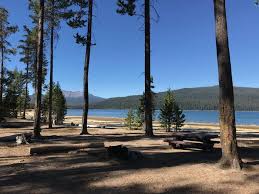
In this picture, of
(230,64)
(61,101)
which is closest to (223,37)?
(230,64)

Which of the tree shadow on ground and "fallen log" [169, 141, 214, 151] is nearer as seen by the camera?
the tree shadow on ground

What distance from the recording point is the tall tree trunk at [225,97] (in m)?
10.6

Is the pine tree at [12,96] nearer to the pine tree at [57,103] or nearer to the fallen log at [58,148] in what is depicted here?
the pine tree at [57,103]

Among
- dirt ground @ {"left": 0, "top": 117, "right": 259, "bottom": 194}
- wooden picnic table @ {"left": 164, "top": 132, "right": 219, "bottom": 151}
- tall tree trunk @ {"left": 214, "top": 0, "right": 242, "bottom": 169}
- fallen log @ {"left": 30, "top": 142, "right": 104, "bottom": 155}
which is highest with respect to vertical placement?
tall tree trunk @ {"left": 214, "top": 0, "right": 242, "bottom": 169}

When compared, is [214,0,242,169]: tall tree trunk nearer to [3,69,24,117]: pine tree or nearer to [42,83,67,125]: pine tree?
[3,69,24,117]: pine tree

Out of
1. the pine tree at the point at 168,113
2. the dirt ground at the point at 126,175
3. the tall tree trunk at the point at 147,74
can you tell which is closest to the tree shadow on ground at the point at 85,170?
the dirt ground at the point at 126,175

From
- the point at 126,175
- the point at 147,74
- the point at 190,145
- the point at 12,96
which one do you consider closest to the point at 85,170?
the point at 126,175

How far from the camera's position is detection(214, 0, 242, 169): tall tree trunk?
1063cm

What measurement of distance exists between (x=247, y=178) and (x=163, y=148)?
6797 mm

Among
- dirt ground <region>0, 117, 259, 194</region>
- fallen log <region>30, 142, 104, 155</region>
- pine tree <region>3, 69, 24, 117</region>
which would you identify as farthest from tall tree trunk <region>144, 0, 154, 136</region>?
pine tree <region>3, 69, 24, 117</region>

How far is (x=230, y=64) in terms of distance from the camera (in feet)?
36.4

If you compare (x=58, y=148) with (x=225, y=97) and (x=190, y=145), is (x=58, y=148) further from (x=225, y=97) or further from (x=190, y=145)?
(x=225, y=97)

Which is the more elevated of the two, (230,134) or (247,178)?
(230,134)

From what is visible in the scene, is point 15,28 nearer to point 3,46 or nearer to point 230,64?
point 3,46
